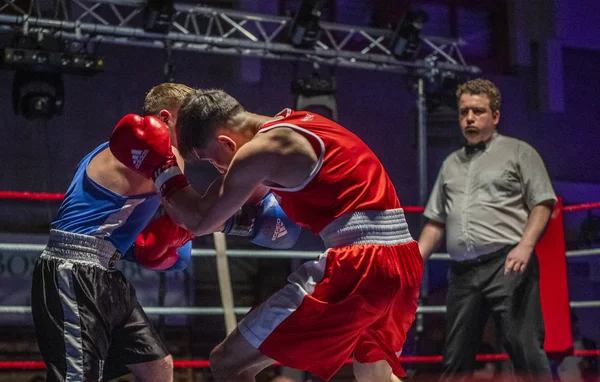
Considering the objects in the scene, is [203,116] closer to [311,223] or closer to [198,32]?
[311,223]

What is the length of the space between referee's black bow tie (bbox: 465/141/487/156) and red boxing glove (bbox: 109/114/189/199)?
1729 mm

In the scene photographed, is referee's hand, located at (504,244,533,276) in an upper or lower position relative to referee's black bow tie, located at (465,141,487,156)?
lower

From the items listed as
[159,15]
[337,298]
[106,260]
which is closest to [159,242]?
[106,260]

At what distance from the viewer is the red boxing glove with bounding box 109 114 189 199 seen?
2.12m

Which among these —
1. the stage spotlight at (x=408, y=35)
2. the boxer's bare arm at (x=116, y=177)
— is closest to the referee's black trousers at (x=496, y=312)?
the boxer's bare arm at (x=116, y=177)

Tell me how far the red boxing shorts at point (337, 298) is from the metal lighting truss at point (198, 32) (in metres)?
4.39

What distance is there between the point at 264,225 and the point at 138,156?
0.47m

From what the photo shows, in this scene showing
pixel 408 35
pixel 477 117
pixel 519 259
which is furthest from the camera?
pixel 408 35

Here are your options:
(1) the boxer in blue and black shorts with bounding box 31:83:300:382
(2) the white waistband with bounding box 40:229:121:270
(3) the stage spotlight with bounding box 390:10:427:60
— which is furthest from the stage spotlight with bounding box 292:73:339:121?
(2) the white waistband with bounding box 40:229:121:270

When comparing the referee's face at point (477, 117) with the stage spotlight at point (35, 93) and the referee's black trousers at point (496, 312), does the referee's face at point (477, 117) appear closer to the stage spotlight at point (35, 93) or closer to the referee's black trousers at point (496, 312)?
the referee's black trousers at point (496, 312)

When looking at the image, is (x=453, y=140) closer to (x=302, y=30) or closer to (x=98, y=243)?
(x=302, y=30)

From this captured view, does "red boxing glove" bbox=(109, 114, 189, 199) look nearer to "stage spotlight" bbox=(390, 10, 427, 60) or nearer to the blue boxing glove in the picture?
the blue boxing glove

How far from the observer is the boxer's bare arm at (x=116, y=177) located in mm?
2352

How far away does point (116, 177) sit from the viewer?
235 centimetres
